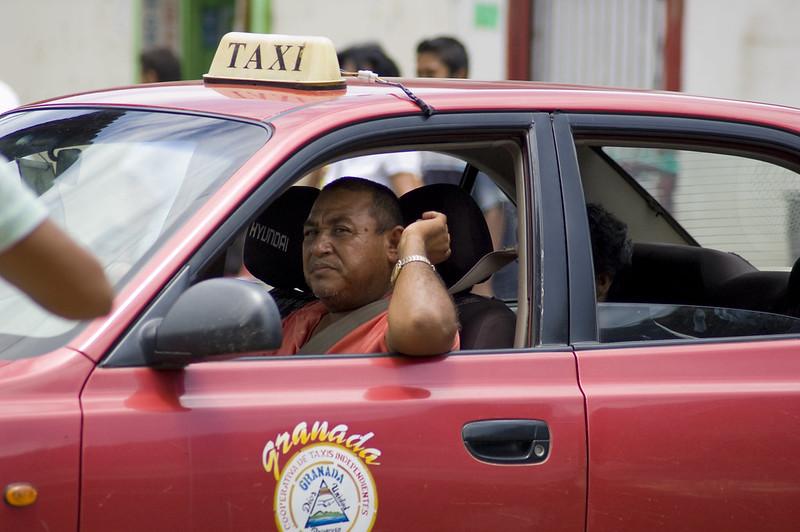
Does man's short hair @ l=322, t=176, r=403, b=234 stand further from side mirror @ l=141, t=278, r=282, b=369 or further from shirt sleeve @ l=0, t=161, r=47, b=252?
shirt sleeve @ l=0, t=161, r=47, b=252

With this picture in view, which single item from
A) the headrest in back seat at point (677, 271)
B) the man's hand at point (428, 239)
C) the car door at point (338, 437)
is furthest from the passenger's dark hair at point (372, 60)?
the car door at point (338, 437)

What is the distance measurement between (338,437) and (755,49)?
323 inches

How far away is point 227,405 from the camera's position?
97.2 inches

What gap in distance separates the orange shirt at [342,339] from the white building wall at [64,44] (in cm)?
688

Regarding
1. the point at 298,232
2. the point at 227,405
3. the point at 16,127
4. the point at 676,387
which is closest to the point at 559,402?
the point at 676,387

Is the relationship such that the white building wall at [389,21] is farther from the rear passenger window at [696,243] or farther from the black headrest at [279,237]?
the black headrest at [279,237]

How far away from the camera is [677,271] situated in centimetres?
389

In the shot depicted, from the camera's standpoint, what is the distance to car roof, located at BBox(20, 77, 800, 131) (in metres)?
2.84

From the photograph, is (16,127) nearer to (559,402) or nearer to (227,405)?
(227,405)

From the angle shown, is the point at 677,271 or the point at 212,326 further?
the point at 677,271

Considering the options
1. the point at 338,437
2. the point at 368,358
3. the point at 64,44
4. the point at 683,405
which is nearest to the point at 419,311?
the point at 368,358

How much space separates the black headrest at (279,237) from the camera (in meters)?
3.53

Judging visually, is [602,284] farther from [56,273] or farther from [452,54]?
[452,54]

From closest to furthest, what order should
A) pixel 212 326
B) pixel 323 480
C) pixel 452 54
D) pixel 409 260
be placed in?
pixel 212 326, pixel 323 480, pixel 409 260, pixel 452 54
